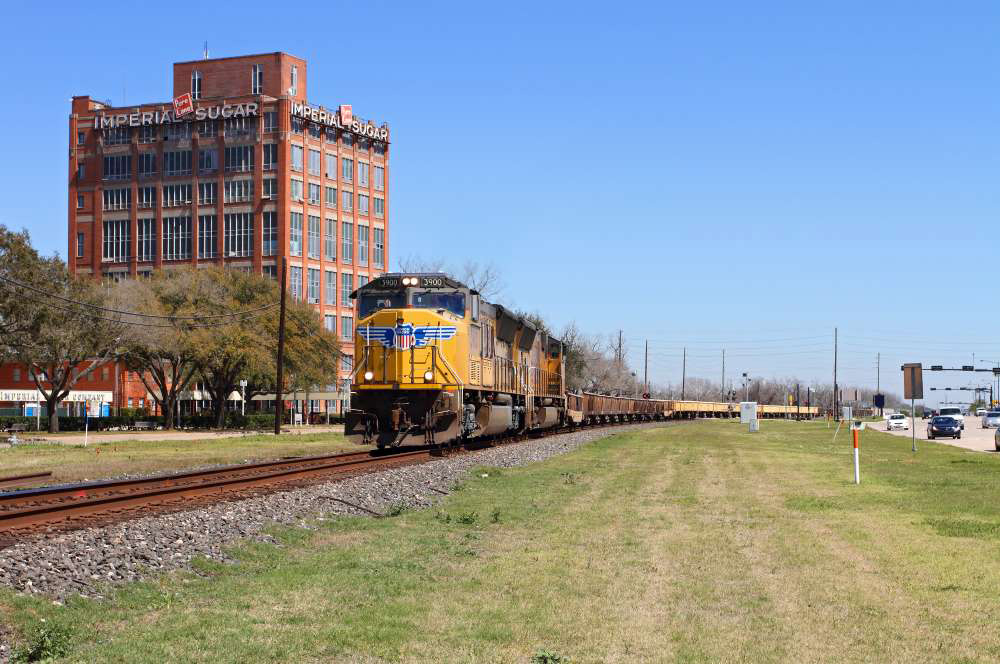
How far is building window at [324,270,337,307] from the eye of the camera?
128 metres

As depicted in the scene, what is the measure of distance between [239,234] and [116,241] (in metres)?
16.7

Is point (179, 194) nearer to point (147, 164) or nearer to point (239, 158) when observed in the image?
point (147, 164)

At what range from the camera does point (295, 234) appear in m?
125

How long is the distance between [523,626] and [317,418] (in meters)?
98.5

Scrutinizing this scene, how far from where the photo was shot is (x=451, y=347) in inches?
1143

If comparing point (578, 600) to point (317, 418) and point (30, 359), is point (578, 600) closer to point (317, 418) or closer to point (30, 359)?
point (30, 359)

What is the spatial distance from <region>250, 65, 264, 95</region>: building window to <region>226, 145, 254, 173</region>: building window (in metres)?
8.23

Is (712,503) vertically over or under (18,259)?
under

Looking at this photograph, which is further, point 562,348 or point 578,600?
point 562,348

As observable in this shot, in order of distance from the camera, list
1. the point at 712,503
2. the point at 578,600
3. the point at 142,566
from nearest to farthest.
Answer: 1. the point at 578,600
2. the point at 142,566
3. the point at 712,503

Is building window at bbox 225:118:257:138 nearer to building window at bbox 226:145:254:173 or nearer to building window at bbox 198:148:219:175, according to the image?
building window at bbox 226:145:254:173

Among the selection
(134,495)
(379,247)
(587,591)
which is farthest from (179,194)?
(587,591)

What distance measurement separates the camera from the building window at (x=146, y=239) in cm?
12875

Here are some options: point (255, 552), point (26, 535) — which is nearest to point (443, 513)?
point (255, 552)
